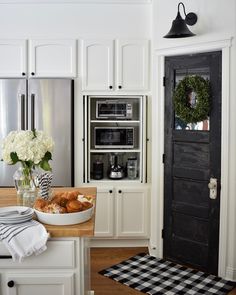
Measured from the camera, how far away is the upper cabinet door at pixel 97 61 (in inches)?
175

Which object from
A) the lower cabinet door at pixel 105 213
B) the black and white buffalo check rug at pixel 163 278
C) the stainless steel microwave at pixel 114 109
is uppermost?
the stainless steel microwave at pixel 114 109

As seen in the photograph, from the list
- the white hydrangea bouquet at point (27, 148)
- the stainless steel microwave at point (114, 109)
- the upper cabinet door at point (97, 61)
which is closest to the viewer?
the white hydrangea bouquet at point (27, 148)

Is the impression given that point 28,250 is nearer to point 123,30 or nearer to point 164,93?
point 164,93

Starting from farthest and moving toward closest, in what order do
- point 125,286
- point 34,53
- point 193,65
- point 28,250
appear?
point 34,53 < point 193,65 < point 125,286 < point 28,250

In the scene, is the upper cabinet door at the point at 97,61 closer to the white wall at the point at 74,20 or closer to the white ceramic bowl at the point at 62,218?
the white wall at the point at 74,20

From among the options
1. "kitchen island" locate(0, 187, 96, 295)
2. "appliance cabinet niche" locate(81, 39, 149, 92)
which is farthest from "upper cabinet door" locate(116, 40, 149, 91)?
"kitchen island" locate(0, 187, 96, 295)

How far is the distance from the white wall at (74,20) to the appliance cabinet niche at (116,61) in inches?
4.2

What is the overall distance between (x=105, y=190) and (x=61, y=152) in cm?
65

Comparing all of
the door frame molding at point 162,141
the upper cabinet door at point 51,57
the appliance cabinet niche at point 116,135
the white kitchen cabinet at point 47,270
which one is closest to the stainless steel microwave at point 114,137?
the appliance cabinet niche at point 116,135

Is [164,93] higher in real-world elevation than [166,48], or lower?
lower

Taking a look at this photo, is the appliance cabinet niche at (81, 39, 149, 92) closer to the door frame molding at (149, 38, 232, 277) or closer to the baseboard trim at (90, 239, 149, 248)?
the door frame molding at (149, 38, 232, 277)

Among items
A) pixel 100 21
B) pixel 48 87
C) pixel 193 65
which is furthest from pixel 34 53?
pixel 193 65

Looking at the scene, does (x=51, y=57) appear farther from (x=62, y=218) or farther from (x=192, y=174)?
(x=62, y=218)

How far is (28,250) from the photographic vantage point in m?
2.03
